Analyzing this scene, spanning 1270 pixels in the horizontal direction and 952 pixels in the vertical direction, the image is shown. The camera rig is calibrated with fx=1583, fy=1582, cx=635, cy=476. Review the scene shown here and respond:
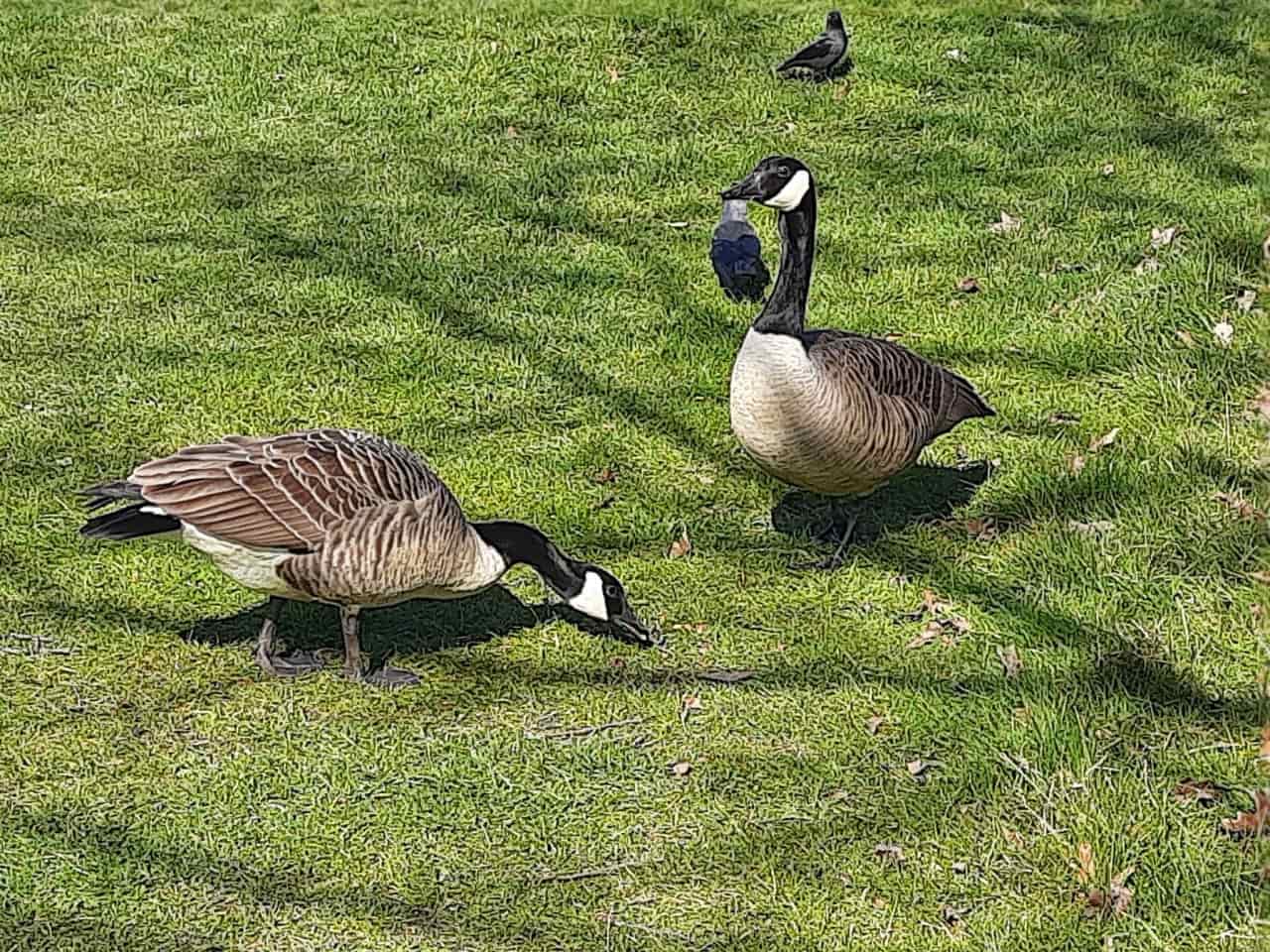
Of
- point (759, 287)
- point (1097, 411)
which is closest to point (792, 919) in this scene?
point (1097, 411)

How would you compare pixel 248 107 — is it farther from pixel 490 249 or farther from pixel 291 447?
pixel 291 447

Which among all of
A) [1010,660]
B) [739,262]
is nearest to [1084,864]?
[1010,660]

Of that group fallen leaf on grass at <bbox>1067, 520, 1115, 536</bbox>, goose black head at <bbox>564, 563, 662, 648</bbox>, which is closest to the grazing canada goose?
fallen leaf on grass at <bbox>1067, 520, 1115, 536</bbox>

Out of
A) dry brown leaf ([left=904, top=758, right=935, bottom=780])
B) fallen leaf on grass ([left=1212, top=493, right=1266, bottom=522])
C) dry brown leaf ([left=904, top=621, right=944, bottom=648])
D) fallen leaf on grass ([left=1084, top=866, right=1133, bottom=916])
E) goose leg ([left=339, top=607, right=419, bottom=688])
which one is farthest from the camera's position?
fallen leaf on grass ([left=1212, top=493, right=1266, bottom=522])

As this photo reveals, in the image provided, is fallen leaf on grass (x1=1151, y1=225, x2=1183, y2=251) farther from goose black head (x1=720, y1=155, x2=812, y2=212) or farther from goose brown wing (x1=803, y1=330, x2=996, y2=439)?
goose black head (x1=720, y1=155, x2=812, y2=212)

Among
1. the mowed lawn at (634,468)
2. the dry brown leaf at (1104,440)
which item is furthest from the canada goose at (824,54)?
the dry brown leaf at (1104,440)

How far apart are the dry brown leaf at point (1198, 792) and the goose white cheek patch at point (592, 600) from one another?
213 cm

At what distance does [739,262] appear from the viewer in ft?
29.8

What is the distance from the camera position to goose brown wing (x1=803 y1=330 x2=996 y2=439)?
644cm

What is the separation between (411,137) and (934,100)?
3.88 m

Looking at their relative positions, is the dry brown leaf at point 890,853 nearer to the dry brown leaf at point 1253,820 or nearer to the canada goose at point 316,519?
the dry brown leaf at point 1253,820

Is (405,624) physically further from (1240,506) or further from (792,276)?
(1240,506)

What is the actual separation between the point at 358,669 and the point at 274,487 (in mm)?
826

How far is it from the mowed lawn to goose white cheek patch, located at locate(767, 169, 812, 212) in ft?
4.63
